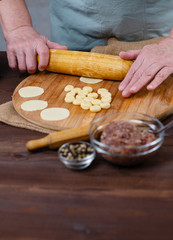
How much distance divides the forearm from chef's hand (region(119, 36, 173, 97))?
3.12 feet

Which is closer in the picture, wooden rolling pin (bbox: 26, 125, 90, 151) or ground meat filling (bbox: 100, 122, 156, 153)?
ground meat filling (bbox: 100, 122, 156, 153)

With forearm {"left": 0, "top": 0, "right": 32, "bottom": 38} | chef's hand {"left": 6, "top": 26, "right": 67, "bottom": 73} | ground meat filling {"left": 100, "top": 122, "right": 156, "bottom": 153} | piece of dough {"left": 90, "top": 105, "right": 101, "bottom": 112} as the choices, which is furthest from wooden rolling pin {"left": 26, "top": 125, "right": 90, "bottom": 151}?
forearm {"left": 0, "top": 0, "right": 32, "bottom": 38}

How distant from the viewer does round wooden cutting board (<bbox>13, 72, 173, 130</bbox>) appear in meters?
1.58

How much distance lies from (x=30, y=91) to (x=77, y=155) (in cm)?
80

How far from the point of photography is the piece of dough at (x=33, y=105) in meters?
1.69

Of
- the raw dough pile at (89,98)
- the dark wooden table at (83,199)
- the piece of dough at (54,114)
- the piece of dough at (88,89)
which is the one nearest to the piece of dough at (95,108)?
the raw dough pile at (89,98)

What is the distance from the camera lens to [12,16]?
89.1 inches

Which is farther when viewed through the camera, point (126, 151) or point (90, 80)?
point (90, 80)

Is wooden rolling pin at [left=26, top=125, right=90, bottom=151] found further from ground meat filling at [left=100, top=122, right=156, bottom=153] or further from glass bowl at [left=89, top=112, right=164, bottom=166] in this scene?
ground meat filling at [left=100, top=122, right=156, bottom=153]

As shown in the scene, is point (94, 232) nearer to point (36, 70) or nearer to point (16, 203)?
point (16, 203)

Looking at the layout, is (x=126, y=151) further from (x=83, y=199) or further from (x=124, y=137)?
(x=83, y=199)

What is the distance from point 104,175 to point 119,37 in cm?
145

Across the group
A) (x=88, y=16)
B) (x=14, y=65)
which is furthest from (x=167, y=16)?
(x=14, y=65)

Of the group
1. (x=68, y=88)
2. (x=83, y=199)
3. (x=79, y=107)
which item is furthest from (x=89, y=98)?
(x=83, y=199)
